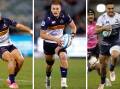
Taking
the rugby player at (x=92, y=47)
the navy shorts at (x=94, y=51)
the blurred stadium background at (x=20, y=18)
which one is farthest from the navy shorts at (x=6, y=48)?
the blurred stadium background at (x=20, y=18)

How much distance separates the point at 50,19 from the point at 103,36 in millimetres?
823

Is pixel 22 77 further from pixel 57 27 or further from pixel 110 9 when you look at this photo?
pixel 110 9

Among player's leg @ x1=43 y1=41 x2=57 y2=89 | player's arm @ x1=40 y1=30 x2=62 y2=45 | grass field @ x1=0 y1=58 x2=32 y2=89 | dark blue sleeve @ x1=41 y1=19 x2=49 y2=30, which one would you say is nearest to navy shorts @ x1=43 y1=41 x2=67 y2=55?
player's leg @ x1=43 y1=41 x2=57 y2=89

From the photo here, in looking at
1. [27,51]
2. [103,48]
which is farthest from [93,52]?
[27,51]

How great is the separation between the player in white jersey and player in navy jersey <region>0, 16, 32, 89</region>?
3.08 ft

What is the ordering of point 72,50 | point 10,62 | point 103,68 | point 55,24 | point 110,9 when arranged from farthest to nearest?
point 72,50
point 110,9
point 103,68
point 10,62
point 55,24

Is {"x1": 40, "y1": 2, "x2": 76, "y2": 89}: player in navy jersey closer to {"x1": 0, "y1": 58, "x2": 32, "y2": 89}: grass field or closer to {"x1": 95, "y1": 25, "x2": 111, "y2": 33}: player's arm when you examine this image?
{"x1": 95, "y1": 25, "x2": 111, "y2": 33}: player's arm

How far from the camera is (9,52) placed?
206 inches

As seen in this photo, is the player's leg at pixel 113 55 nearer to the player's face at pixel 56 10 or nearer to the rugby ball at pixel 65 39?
the rugby ball at pixel 65 39

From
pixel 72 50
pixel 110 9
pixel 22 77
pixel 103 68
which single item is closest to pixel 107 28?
pixel 110 9

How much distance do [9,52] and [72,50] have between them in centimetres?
233

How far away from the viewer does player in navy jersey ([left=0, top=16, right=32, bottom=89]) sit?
5.16 meters

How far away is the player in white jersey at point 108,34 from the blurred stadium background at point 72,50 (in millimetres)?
385

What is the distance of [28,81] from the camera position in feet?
20.2
